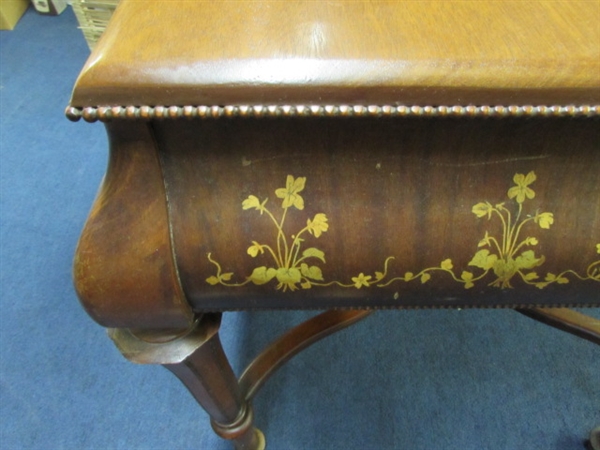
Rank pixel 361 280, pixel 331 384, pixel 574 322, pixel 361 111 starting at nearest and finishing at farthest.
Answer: pixel 361 111, pixel 361 280, pixel 574 322, pixel 331 384

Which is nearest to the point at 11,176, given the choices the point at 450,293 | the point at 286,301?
the point at 286,301

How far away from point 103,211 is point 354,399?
647mm

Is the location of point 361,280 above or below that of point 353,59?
below

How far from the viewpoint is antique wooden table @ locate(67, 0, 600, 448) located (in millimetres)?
334

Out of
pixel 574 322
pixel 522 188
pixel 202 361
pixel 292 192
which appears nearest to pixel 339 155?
pixel 292 192

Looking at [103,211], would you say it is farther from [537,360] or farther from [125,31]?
[537,360]

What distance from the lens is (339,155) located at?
39cm

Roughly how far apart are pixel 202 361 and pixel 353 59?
343mm

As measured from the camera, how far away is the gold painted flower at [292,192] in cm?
39

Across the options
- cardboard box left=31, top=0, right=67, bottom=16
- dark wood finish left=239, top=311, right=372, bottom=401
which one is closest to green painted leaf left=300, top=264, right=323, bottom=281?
dark wood finish left=239, top=311, right=372, bottom=401

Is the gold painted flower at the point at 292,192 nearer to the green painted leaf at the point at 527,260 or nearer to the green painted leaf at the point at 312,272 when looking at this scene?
the green painted leaf at the point at 312,272

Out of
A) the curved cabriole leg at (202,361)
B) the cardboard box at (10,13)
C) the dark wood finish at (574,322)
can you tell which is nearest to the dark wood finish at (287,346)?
the curved cabriole leg at (202,361)

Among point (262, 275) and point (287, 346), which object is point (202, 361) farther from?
point (287, 346)

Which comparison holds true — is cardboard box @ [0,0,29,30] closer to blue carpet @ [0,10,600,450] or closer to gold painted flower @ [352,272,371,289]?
blue carpet @ [0,10,600,450]
